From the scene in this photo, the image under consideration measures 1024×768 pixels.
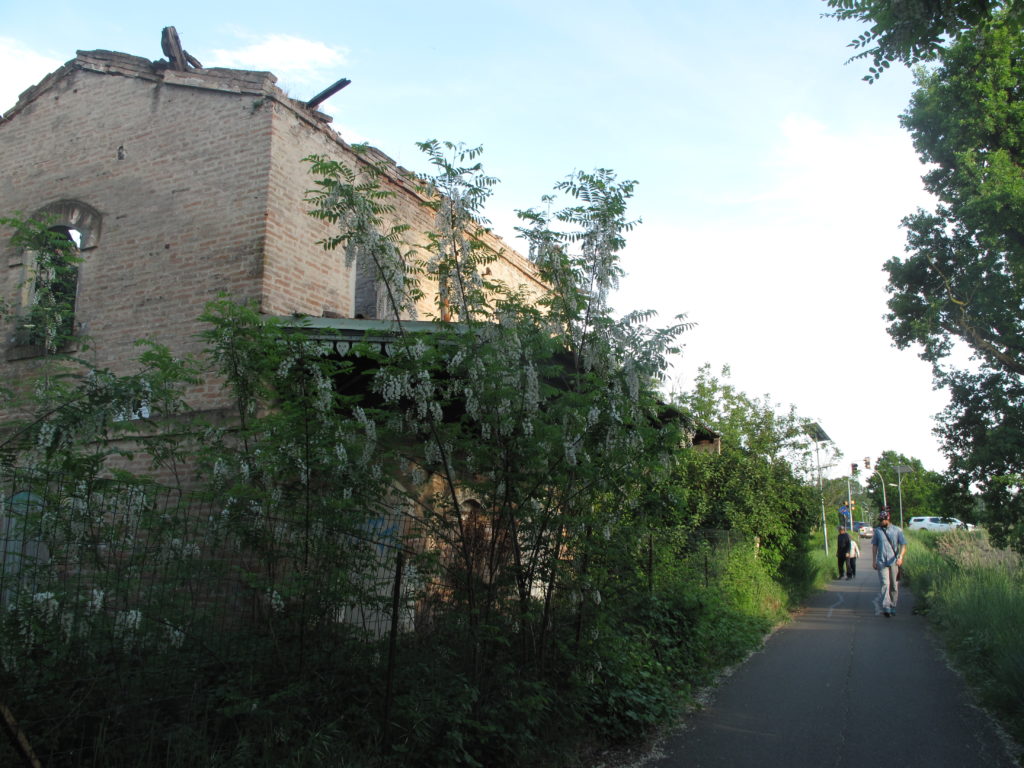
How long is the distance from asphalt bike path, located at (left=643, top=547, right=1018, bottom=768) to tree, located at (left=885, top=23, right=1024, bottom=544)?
6.45 meters

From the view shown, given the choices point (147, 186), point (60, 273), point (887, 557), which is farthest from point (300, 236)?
point (887, 557)

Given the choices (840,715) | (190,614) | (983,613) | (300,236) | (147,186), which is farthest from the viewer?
(147,186)

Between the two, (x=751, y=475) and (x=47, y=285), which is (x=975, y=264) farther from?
(x=47, y=285)

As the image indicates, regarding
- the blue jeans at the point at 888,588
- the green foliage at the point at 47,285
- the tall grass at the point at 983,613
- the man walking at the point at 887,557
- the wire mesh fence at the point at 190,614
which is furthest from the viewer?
the blue jeans at the point at 888,588

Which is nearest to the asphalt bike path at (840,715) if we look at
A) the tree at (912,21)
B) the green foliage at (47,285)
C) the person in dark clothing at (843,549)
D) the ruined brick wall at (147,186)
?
the tree at (912,21)

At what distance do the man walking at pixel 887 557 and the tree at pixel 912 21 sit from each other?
1055 cm

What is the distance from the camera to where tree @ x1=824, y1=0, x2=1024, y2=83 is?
15.0ft

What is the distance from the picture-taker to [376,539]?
5680 mm

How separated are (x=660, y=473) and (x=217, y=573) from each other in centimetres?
347

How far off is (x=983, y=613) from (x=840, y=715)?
13.1ft

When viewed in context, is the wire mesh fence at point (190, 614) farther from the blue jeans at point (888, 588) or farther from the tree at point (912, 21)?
the blue jeans at point (888, 588)

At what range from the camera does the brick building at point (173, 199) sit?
32.7ft

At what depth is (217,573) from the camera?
467 centimetres

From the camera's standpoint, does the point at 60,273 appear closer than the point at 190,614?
No
